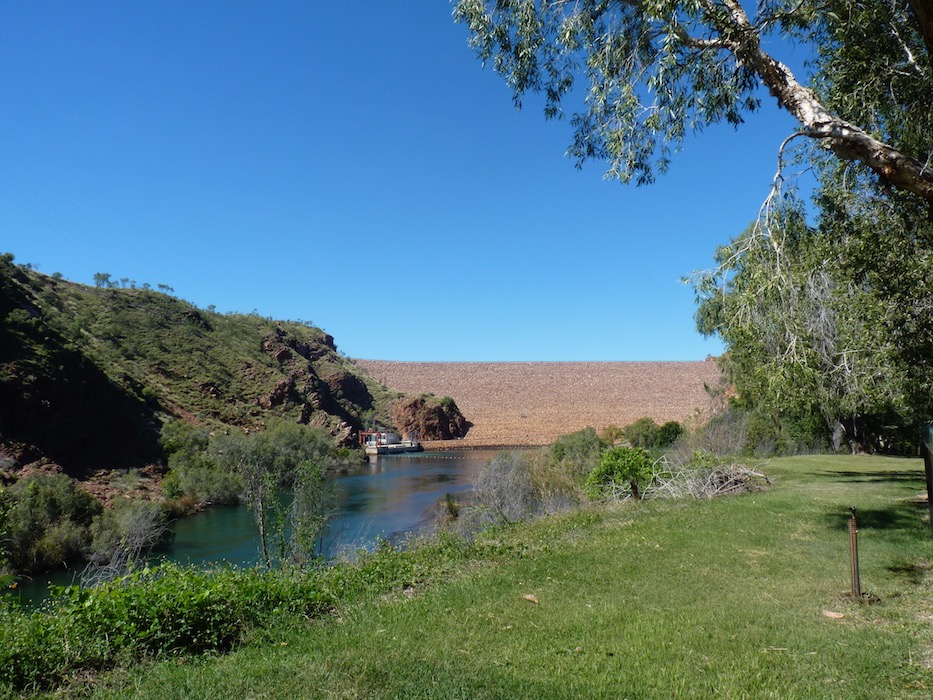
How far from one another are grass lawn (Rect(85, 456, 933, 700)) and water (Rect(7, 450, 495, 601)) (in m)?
4.68

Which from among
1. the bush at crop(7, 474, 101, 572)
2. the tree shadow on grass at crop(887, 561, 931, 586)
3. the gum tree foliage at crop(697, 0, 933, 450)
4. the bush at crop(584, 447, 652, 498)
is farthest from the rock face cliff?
the tree shadow on grass at crop(887, 561, 931, 586)

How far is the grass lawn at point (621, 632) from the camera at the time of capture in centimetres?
374

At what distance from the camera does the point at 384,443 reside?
218 feet

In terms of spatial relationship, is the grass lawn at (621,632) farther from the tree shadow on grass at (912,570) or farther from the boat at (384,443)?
the boat at (384,443)

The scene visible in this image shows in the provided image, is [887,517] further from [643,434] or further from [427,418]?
[427,418]

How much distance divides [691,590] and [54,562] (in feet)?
67.6

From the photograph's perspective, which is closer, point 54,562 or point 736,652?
point 736,652

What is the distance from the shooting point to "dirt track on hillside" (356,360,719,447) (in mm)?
81562

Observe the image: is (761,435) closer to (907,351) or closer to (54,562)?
(907,351)

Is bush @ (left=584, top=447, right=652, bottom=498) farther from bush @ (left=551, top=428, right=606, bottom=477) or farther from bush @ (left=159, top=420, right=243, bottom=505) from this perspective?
bush @ (left=159, top=420, right=243, bottom=505)

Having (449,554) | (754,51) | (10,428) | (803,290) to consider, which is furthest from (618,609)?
(10,428)

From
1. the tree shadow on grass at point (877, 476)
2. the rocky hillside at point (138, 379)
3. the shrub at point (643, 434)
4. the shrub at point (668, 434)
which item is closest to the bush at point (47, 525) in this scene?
the rocky hillside at point (138, 379)

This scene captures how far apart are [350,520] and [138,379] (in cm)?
2211

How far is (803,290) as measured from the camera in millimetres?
7457
